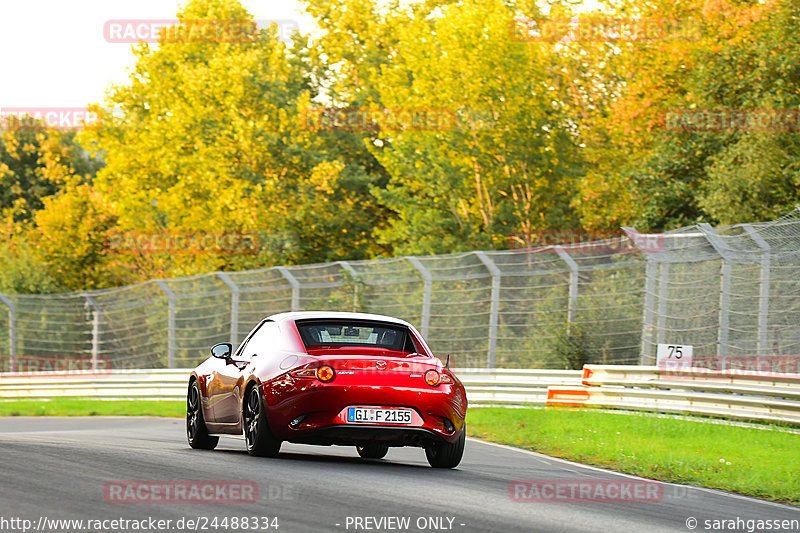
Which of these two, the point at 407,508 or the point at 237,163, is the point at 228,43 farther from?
the point at 407,508

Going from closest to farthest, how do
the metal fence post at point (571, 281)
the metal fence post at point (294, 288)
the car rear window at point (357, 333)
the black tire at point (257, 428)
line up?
1. the black tire at point (257, 428)
2. the car rear window at point (357, 333)
3. the metal fence post at point (571, 281)
4. the metal fence post at point (294, 288)

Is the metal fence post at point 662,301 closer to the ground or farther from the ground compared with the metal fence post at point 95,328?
farther from the ground

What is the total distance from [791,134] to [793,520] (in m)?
20.6

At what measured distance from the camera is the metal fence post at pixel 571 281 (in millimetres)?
22438

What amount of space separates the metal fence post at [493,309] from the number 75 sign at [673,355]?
4.89 meters

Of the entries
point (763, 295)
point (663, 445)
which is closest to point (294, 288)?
point (763, 295)

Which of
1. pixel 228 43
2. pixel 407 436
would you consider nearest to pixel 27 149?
pixel 228 43

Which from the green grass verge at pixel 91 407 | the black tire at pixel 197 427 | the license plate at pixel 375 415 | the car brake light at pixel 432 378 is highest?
the car brake light at pixel 432 378

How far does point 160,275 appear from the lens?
46969mm

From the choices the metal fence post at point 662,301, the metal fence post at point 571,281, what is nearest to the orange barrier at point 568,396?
the metal fence post at point 662,301

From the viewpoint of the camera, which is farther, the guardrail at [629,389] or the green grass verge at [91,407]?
the green grass verge at [91,407]

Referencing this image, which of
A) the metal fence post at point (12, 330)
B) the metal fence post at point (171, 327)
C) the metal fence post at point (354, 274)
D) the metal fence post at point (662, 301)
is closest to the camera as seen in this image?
the metal fence post at point (662, 301)

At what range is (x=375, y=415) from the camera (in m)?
10.1

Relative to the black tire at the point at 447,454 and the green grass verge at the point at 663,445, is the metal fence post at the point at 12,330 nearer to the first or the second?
the green grass verge at the point at 663,445
